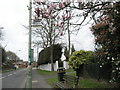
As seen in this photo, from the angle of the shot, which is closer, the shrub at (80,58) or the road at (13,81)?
the road at (13,81)

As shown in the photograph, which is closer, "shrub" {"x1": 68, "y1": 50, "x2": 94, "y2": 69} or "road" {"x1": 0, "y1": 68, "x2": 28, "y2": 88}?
"road" {"x1": 0, "y1": 68, "x2": 28, "y2": 88}

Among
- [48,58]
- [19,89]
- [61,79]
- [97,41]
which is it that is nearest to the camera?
[97,41]

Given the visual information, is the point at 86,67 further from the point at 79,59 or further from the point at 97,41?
the point at 97,41

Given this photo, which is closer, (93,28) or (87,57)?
(93,28)

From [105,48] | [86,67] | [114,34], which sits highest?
[114,34]

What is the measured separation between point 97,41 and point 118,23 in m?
1.70

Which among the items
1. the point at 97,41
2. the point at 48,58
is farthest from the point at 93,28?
the point at 48,58

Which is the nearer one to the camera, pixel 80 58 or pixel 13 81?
pixel 80 58

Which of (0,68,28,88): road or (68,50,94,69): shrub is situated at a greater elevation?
(68,50,94,69): shrub

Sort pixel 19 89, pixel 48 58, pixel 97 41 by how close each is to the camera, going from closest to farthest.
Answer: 1. pixel 97 41
2. pixel 19 89
3. pixel 48 58

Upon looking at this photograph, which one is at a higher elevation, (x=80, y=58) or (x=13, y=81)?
(x=80, y=58)

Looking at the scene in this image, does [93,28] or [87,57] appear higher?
[93,28]

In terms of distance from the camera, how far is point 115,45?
7.11 meters

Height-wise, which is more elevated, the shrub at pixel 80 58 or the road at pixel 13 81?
the shrub at pixel 80 58
